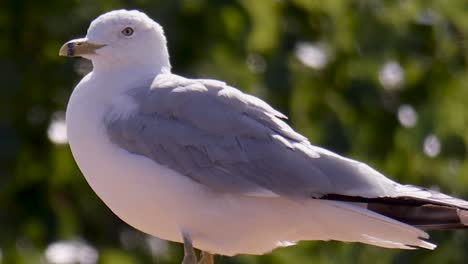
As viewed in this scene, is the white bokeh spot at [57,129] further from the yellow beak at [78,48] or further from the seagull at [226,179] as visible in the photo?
the seagull at [226,179]

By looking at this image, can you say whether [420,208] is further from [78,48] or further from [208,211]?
[78,48]

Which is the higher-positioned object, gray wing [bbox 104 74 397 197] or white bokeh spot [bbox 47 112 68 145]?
white bokeh spot [bbox 47 112 68 145]

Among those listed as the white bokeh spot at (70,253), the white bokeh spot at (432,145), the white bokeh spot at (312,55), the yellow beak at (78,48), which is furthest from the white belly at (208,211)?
the white bokeh spot at (312,55)

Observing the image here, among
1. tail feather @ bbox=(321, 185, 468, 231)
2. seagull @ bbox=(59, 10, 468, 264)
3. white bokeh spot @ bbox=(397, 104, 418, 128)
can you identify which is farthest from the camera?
white bokeh spot @ bbox=(397, 104, 418, 128)

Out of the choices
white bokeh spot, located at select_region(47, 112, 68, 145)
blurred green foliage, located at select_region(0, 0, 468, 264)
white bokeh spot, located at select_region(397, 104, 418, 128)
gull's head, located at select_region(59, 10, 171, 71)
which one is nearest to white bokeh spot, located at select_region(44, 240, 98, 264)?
blurred green foliage, located at select_region(0, 0, 468, 264)

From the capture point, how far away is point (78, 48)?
16.6 ft

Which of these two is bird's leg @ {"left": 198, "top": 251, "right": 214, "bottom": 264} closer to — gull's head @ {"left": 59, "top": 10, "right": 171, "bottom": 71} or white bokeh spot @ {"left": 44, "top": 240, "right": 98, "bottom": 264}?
gull's head @ {"left": 59, "top": 10, "right": 171, "bottom": 71}

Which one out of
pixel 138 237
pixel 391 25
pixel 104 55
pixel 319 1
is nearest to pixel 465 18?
pixel 391 25

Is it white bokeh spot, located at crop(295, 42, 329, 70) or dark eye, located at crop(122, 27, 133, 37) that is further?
white bokeh spot, located at crop(295, 42, 329, 70)

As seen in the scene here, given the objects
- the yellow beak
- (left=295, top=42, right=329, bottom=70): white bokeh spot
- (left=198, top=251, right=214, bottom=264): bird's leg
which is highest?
(left=295, top=42, right=329, bottom=70): white bokeh spot

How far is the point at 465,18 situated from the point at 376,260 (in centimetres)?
137

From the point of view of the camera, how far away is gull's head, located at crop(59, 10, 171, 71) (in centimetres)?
508

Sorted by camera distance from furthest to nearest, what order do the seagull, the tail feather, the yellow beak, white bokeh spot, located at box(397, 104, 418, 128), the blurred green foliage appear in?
white bokeh spot, located at box(397, 104, 418, 128) → the blurred green foliage → the yellow beak → the seagull → the tail feather

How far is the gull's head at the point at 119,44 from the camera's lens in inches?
200
